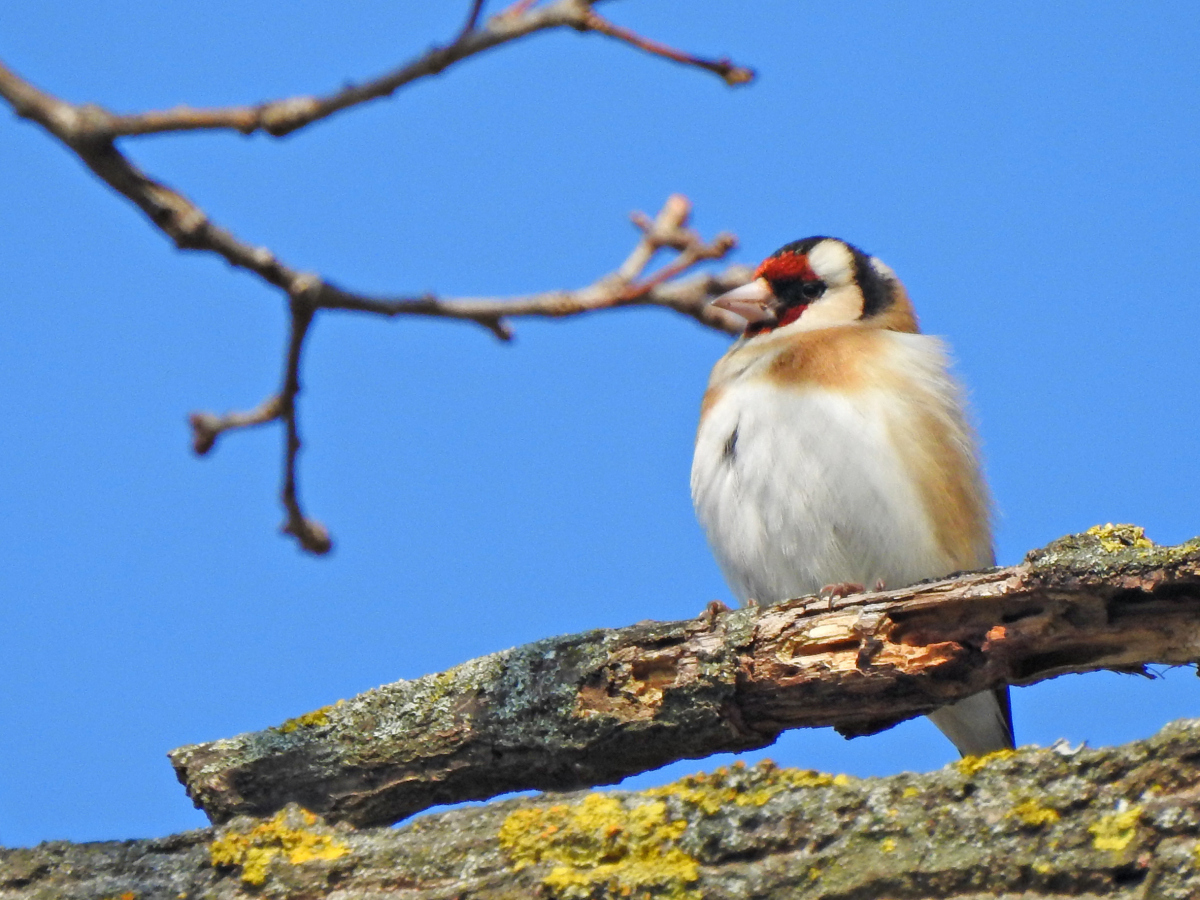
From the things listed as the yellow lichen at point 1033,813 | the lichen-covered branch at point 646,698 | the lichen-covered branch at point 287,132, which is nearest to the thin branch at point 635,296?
the lichen-covered branch at point 287,132

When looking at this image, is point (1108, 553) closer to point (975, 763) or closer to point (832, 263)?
point (975, 763)

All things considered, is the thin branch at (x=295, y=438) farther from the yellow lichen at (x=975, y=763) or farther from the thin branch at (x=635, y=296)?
the yellow lichen at (x=975, y=763)

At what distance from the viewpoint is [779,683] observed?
12.6 feet

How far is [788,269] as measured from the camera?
6.68 meters

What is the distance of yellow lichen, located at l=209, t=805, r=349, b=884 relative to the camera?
11.2 feet

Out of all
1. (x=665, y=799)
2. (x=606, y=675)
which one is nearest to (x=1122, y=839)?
(x=665, y=799)

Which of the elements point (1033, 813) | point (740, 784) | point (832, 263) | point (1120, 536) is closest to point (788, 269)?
point (832, 263)

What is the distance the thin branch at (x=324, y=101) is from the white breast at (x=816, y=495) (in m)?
3.13

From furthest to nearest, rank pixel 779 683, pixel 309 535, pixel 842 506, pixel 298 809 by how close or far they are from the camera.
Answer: pixel 842 506 → pixel 779 683 → pixel 298 809 → pixel 309 535

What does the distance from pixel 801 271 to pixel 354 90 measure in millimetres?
4453

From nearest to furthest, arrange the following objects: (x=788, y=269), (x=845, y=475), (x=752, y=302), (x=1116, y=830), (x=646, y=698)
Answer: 1. (x=1116, y=830)
2. (x=646, y=698)
3. (x=845, y=475)
4. (x=752, y=302)
5. (x=788, y=269)

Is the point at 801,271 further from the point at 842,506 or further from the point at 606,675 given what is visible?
the point at 606,675

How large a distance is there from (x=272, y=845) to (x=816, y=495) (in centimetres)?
265

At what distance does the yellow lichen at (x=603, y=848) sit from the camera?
9.93ft
